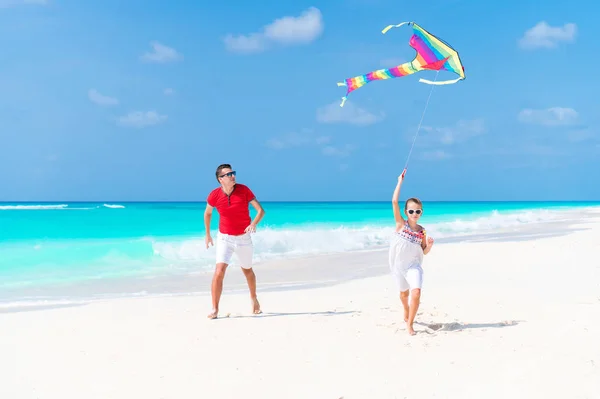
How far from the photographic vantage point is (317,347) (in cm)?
535

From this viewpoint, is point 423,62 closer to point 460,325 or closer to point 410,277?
point 410,277

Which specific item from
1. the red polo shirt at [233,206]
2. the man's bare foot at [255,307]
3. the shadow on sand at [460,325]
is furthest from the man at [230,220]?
the shadow on sand at [460,325]

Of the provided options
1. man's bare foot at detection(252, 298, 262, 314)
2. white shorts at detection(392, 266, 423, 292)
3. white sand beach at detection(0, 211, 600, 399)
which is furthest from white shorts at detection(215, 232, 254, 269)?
white shorts at detection(392, 266, 423, 292)

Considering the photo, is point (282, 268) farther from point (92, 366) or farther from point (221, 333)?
point (92, 366)

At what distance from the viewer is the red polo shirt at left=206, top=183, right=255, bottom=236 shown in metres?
6.72

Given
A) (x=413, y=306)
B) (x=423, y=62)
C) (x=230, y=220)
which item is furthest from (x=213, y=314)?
(x=423, y=62)

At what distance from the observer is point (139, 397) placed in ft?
13.6

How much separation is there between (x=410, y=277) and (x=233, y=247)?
2.22 meters

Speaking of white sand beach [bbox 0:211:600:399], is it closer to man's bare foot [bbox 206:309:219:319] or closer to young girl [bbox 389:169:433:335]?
man's bare foot [bbox 206:309:219:319]

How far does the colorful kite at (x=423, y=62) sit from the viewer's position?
6.12 m

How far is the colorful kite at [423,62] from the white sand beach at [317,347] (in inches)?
104

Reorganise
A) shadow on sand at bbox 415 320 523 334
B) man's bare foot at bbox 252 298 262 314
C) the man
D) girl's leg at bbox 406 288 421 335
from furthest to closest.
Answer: man's bare foot at bbox 252 298 262 314, the man, shadow on sand at bbox 415 320 523 334, girl's leg at bbox 406 288 421 335

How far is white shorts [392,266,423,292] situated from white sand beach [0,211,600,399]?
0.48m

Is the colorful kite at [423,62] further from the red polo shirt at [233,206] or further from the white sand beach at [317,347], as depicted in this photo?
the white sand beach at [317,347]
